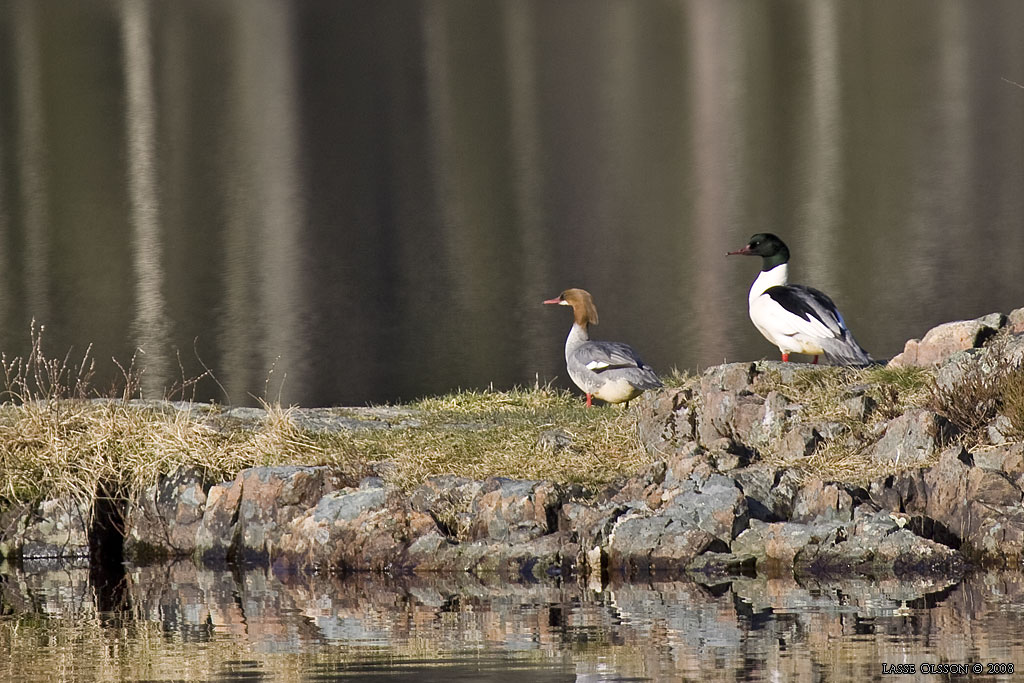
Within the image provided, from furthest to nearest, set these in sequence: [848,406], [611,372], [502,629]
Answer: [611,372] < [848,406] < [502,629]

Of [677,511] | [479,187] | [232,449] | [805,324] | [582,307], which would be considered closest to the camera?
[677,511]

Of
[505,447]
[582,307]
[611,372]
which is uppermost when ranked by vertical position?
[582,307]

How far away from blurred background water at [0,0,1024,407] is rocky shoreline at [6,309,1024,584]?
10613mm

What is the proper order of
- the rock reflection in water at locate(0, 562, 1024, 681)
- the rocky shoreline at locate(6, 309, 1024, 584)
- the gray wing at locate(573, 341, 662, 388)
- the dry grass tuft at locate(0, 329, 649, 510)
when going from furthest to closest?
the gray wing at locate(573, 341, 662, 388)
the dry grass tuft at locate(0, 329, 649, 510)
the rocky shoreline at locate(6, 309, 1024, 584)
the rock reflection in water at locate(0, 562, 1024, 681)

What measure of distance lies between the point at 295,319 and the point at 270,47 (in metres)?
63.7

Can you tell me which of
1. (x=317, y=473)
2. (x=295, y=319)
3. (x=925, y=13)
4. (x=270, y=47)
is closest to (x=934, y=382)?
(x=317, y=473)

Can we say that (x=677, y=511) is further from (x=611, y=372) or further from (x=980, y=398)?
(x=611, y=372)

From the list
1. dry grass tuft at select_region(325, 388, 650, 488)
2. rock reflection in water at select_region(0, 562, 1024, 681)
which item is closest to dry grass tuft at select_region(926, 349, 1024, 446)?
rock reflection in water at select_region(0, 562, 1024, 681)

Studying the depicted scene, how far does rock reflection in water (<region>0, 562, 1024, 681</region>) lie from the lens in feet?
27.7

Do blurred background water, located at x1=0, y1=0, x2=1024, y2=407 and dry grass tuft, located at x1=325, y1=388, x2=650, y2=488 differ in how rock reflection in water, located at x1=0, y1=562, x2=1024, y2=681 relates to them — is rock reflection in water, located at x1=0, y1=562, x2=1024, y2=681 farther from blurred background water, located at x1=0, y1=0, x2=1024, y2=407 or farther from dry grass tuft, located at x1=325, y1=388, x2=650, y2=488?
blurred background water, located at x1=0, y1=0, x2=1024, y2=407

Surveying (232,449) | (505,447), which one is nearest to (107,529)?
(232,449)

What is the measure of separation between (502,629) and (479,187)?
1513 inches

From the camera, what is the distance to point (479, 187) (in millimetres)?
47438

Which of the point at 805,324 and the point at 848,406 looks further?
the point at 805,324
